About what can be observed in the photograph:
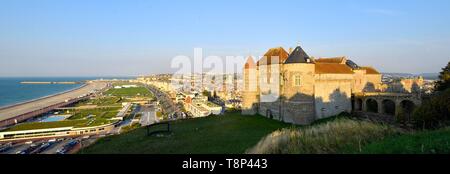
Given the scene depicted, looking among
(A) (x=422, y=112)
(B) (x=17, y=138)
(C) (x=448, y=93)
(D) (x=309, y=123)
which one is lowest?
(B) (x=17, y=138)

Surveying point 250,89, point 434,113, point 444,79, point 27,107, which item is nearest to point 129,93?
point 27,107

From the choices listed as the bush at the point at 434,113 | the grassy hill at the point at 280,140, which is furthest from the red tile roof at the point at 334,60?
the bush at the point at 434,113

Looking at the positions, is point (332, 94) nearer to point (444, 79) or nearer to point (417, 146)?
point (444, 79)

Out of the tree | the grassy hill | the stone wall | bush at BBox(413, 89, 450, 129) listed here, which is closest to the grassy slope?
the grassy hill

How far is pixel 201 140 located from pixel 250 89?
9784mm

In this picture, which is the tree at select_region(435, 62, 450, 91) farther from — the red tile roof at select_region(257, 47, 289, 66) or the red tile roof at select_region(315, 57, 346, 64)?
the red tile roof at select_region(257, 47, 289, 66)

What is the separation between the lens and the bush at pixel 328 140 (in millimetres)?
7875

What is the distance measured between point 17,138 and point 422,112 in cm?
3588

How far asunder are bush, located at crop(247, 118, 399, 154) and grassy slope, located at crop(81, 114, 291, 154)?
9.19 feet

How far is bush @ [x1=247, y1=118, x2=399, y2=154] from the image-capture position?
788 cm

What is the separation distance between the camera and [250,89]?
928 inches
